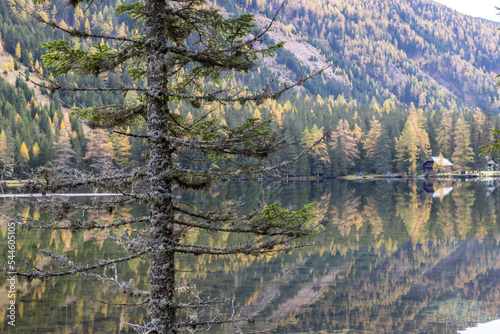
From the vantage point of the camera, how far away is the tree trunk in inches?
239

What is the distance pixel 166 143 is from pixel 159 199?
78 centimetres

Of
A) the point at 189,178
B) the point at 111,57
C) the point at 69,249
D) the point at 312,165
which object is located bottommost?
the point at 69,249

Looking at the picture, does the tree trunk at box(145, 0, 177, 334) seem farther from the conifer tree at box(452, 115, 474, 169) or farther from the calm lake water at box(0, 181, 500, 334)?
the conifer tree at box(452, 115, 474, 169)

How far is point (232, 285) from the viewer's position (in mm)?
19578

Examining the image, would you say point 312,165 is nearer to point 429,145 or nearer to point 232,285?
point 429,145

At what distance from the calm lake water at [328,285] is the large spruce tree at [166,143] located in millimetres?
4675

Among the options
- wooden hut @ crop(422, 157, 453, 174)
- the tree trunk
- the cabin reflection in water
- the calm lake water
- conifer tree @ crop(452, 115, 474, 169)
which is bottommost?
the calm lake water

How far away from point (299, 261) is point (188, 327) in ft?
57.7

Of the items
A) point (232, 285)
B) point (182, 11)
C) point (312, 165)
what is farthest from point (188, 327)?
point (312, 165)

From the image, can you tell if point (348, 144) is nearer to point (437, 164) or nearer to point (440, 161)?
point (437, 164)

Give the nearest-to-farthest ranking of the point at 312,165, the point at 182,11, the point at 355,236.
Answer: the point at 182,11 < the point at 355,236 < the point at 312,165

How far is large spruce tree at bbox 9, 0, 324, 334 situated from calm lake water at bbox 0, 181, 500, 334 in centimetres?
467

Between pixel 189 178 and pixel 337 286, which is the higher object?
pixel 189 178

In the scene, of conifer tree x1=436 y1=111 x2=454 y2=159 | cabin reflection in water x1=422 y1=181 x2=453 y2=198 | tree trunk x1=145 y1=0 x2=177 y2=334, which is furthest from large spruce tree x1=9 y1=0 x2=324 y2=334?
conifer tree x1=436 y1=111 x2=454 y2=159
